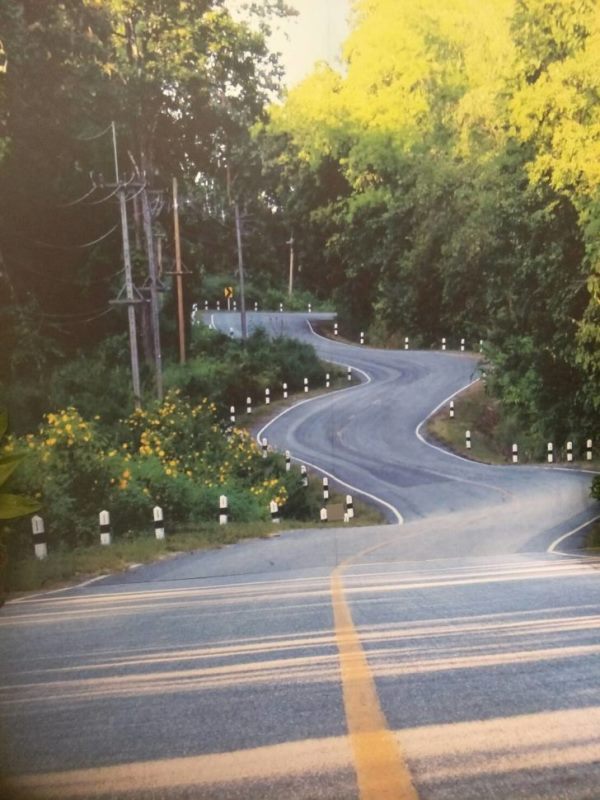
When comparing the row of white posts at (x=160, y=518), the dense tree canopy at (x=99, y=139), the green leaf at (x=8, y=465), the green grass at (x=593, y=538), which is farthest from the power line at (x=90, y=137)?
the green grass at (x=593, y=538)

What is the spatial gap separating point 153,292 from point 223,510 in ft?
3.39

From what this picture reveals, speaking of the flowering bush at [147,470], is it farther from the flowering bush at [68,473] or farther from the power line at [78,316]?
the power line at [78,316]

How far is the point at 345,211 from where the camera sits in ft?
14.8

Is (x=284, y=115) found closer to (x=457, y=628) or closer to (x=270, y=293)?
(x=270, y=293)

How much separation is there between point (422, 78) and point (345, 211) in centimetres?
74

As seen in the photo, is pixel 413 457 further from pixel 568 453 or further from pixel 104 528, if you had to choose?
pixel 104 528

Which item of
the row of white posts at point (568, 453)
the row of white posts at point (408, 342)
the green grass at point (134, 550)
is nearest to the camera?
the green grass at point (134, 550)

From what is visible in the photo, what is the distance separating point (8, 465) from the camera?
3.38 m

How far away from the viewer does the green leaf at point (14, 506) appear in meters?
3.34

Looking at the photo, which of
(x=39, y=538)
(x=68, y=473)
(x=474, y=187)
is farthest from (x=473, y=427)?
(x=39, y=538)

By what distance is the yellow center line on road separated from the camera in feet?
7.59

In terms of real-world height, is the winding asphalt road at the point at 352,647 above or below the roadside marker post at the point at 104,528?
below

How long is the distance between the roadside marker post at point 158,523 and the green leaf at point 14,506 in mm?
604

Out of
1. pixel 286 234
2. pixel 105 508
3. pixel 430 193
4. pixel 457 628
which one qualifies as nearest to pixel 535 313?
pixel 430 193
